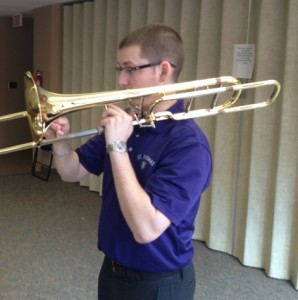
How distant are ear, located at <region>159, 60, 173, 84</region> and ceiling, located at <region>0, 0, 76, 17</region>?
3684mm

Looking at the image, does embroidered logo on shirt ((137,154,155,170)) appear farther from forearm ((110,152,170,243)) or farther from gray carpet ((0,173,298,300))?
gray carpet ((0,173,298,300))

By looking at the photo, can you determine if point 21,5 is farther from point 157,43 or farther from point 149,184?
point 149,184

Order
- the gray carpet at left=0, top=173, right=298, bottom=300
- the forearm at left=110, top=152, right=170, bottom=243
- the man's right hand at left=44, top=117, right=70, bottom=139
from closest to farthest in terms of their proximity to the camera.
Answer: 1. the forearm at left=110, top=152, right=170, bottom=243
2. the man's right hand at left=44, top=117, right=70, bottom=139
3. the gray carpet at left=0, top=173, right=298, bottom=300

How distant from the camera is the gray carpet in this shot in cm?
254

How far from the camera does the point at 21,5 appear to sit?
5.00 metres

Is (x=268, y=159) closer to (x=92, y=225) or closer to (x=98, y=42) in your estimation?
(x=92, y=225)

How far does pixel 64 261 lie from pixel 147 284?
178 cm

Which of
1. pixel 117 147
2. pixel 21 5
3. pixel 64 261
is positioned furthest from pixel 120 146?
pixel 21 5

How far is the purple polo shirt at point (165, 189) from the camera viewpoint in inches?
44.0

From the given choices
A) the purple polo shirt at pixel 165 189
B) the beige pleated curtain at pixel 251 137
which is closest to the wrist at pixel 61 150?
the purple polo shirt at pixel 165 189

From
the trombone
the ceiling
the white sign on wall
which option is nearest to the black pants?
the trombone

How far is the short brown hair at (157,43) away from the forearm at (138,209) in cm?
35

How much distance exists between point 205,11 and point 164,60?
1987 millimetres

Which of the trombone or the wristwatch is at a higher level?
the trombone
